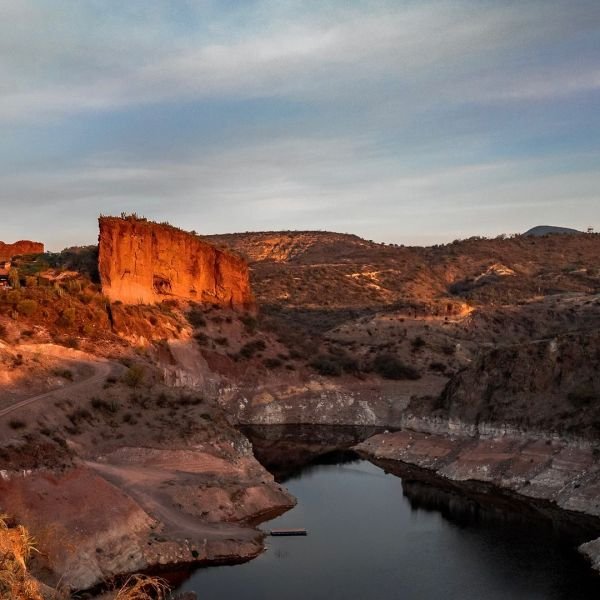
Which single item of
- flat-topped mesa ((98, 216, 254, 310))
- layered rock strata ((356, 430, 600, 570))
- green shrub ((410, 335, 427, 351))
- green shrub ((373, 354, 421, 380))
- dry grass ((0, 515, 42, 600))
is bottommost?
layered rock strata ((356, 430, 600, 570))

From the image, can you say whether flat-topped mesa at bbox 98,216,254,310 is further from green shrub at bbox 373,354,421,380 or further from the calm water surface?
the calm water surface

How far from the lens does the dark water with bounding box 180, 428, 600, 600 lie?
31672 mm

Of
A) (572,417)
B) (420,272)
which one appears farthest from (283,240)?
(572,417)

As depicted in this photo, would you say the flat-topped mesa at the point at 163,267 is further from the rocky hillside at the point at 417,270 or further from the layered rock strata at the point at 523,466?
the layered rock strata at the point at 523,466

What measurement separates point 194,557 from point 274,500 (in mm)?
10865

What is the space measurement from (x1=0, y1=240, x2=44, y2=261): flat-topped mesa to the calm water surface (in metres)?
55.9

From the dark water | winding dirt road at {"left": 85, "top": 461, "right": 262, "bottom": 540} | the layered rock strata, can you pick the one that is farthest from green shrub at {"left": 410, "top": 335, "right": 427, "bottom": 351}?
winding dirt road at {"left": 85, "top": 461, "right": 262, "bottom": 540}

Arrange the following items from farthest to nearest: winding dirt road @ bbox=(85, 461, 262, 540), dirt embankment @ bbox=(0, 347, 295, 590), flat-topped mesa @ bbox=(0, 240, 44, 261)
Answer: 1. flat-topped mesa @ bbox=(0, 240, 44, 261)
2. winding dirt road @ bbox=(85, 461, 262, 540)
3. dirt embankment @ bbox=(0, 347, 295, 590)

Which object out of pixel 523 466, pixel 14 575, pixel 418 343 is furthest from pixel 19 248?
pixel 14 575

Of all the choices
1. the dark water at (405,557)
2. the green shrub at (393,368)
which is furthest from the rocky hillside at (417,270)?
the dark water at (405,557)

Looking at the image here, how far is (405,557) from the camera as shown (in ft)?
118

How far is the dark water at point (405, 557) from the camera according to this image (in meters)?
31.7

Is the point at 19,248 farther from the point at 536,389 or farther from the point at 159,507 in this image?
the point at 536,389

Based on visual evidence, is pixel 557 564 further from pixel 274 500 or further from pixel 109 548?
pixel 109 548
